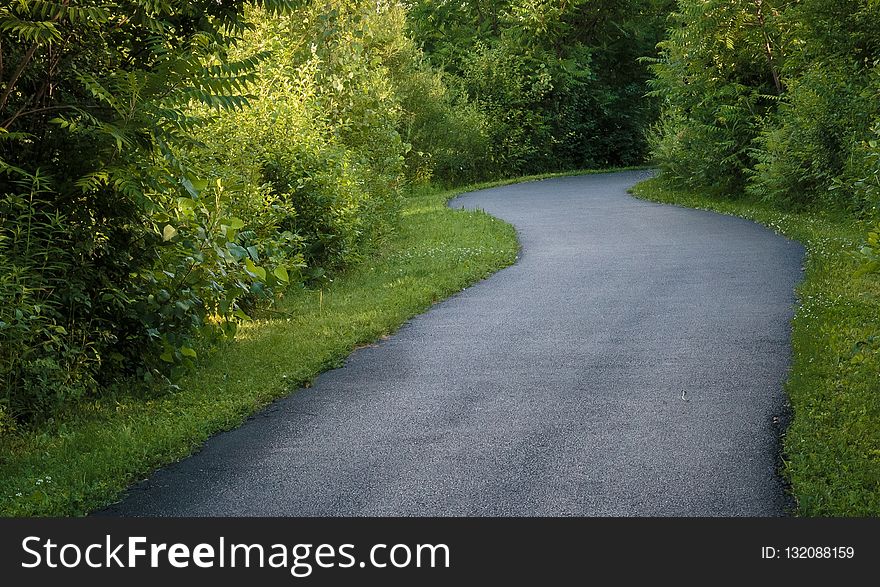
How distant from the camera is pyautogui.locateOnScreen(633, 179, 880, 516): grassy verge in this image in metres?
5.71

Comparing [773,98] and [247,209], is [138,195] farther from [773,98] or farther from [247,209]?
[773,98]

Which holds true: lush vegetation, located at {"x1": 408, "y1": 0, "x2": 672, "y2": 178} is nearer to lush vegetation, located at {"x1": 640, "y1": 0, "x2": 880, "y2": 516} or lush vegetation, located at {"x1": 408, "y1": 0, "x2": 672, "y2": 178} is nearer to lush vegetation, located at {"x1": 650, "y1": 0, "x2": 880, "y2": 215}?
lush vegetation, located at {"x1": 640, "y1": 0, "x2": 880, "y2": 516}

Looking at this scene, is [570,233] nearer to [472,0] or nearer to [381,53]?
[381,53]

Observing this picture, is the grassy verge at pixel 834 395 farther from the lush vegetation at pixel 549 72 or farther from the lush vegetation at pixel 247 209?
the lush vegetation at pixel 549 72

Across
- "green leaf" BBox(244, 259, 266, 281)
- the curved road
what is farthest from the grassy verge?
"green leaf" BBox(244, 259, 266, 281)

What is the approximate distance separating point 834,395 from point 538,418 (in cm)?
212

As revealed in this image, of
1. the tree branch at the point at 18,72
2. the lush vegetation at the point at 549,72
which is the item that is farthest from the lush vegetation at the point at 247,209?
the lush vegetation at the point at 549,72

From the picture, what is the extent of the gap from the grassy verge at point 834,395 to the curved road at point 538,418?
0.55ft

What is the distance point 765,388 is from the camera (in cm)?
805

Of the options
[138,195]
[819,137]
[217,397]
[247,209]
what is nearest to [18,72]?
[138,195]

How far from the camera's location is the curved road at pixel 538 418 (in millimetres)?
5812

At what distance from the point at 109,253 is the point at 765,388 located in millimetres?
5108

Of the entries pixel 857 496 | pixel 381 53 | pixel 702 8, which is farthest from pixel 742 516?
pixel 381 53

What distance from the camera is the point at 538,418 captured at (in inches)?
293
